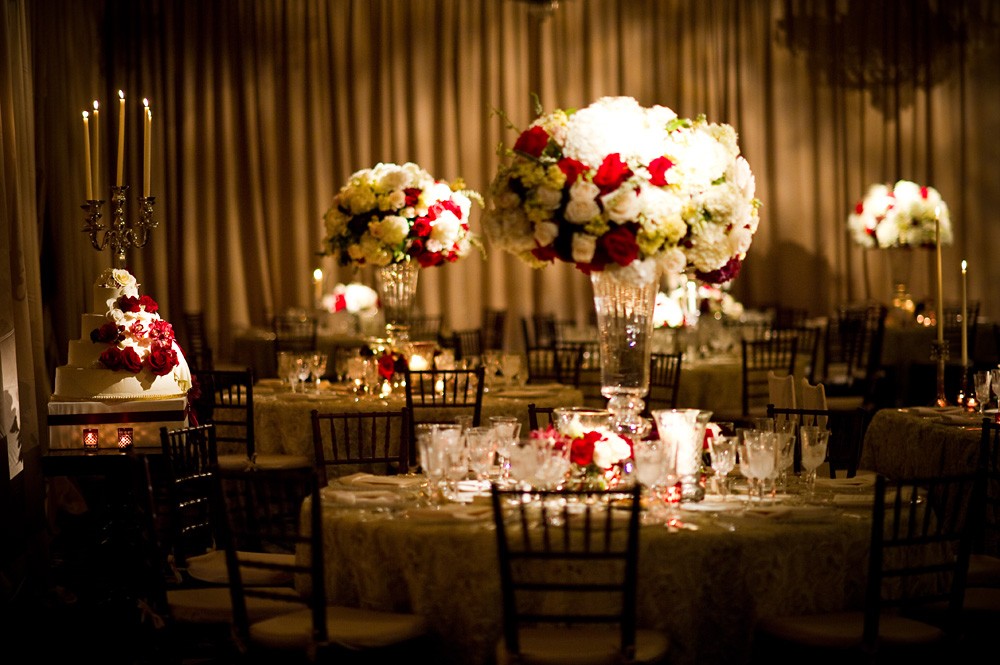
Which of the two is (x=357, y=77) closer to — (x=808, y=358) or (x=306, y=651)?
(x=808, y=358)

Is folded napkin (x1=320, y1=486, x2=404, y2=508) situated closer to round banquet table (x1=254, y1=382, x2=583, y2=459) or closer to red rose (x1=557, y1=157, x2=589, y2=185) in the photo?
red rose (x1=557, y1=157, x2=589, y2=185)

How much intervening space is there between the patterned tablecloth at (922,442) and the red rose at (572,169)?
84.3 inches

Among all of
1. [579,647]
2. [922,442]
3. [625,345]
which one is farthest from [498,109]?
[579,647]

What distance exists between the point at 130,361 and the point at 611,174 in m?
2.39

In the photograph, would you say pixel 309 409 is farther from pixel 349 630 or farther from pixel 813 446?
pixel 813 446

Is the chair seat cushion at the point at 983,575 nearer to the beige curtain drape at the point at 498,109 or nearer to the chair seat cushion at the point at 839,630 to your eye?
the chair seat cushion at the point at 839,630

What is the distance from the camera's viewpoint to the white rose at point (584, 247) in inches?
144

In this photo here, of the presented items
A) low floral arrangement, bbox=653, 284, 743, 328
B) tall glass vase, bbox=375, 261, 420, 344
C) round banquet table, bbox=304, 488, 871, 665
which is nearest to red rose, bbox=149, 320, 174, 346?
tall glass vase, bbox=375, 261, 420, 344

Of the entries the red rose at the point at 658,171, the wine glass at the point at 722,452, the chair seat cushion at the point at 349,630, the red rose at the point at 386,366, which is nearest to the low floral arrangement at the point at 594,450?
the wine glass at the point at 722,452

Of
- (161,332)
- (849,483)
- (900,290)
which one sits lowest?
(849,483)

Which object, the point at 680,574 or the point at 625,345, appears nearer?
the point at 680,574

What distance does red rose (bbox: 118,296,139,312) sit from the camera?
16.7ft

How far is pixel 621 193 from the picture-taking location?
3.63 m

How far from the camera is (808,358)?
8297mm
